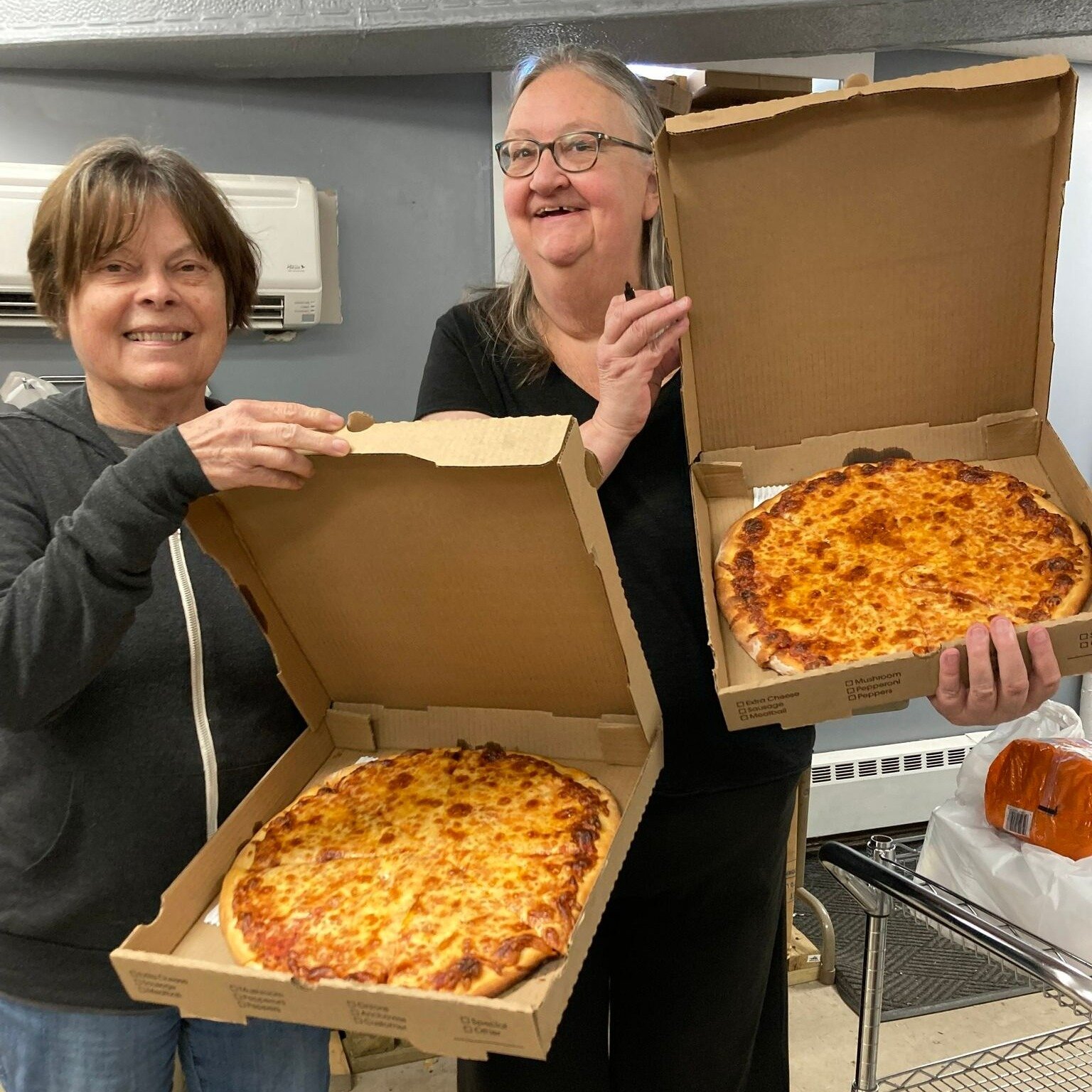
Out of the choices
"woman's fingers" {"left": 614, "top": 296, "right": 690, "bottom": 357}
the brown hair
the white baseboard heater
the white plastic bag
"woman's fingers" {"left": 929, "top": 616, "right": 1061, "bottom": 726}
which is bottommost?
the white baseboard heater

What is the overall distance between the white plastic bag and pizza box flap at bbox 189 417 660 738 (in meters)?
0.57

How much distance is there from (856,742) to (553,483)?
2.79 meters

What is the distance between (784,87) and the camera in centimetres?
286

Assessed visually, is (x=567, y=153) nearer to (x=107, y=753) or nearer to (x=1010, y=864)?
(x=107, y=753)

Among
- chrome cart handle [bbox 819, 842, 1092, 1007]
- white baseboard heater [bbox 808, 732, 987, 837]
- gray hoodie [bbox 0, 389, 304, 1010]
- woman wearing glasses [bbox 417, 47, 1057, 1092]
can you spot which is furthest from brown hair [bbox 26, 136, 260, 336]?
white baseboard heater [bbox 808, 732, 987, 837]

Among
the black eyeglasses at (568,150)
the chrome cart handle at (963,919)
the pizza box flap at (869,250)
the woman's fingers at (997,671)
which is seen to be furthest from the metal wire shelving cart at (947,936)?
the black eyeglasses at (568,150)

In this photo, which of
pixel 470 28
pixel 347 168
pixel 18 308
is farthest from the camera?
pixel 347 168

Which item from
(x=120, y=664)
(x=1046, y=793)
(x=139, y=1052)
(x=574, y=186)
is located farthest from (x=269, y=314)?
(x=1046, y=793)

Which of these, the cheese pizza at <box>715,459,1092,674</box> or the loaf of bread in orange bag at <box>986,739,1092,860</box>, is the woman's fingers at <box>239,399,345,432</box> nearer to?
the cheese pizza at <box>715,459,1092,674</box>

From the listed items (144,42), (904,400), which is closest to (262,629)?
(904,400)

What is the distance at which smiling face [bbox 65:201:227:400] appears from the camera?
3.86 feet

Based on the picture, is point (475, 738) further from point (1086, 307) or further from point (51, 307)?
point (1086, 307)

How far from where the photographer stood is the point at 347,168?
2.84 meters

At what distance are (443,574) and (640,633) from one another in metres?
0.32
